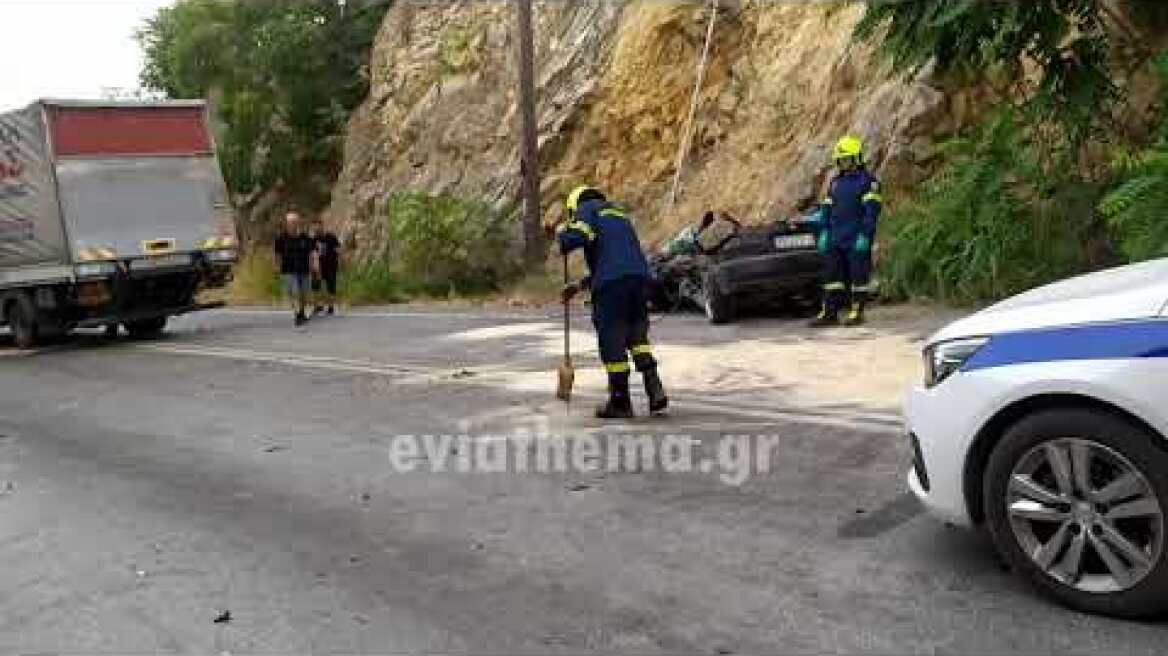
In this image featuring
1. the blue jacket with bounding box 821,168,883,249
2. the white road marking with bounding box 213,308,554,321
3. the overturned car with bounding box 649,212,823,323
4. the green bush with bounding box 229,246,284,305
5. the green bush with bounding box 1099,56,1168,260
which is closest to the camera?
the green bush with bounding box 1099,56,1168,260

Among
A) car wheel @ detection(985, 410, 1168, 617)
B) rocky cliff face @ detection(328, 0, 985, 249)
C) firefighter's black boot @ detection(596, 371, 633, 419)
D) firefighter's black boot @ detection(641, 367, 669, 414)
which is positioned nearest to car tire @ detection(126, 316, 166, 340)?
rocky cliff face @ detection(328, 0, 985, 249)

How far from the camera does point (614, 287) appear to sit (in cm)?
720

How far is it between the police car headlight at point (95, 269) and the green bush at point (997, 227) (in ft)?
32.7

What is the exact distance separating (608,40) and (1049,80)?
13.1 metres

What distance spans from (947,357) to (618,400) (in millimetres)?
3472

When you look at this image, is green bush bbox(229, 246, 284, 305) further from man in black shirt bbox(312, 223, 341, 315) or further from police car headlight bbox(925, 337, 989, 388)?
police car headlight bbox(925, 337, 989, 388)

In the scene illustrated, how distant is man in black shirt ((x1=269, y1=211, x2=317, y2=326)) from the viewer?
17.2 m

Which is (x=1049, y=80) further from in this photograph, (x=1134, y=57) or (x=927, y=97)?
(x=927, y=97)

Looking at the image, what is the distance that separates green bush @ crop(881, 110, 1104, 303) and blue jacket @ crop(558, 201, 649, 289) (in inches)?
197

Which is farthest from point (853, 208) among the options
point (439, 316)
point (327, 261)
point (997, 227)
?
point (327, 261)

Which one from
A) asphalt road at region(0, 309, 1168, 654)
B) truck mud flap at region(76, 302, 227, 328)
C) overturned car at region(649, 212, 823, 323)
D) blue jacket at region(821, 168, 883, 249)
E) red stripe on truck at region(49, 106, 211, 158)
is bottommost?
truck mud flap at region(76, 302, 227, 328)

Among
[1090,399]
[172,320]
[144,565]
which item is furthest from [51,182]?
[1090,399]

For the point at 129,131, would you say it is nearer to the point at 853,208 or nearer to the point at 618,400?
the point at 853,208

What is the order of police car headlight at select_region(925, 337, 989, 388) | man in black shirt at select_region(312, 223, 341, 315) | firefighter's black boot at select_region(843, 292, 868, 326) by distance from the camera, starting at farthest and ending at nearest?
man in black shirt at select_region(312, 223, 341, 315) < firefighter's black boot at select_region(843, 292, 868, 326) < police car headlight at select_region(925, 337, 989, 388)
